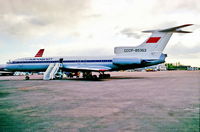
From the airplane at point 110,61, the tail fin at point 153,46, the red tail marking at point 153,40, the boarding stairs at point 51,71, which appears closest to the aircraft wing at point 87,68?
the airplane at point 110,61

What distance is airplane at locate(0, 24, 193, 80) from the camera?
24000 millimetres

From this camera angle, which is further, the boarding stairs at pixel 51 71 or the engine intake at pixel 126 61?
the boarding stairs at pixel 51 71

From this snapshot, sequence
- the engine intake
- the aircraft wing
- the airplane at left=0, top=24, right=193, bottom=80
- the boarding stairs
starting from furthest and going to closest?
the boarding stairs, the aircraft wing, the engine intake, the airplane at left=0, top=24, right=193, bottom=80

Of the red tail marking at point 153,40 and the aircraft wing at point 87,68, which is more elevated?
the red tail marking at point 153,40

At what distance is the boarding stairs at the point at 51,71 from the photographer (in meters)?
25.1

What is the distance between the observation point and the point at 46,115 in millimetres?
5309

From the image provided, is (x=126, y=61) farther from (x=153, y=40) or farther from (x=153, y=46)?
(x=153, y=40)

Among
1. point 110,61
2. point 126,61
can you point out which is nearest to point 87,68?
point 110,61

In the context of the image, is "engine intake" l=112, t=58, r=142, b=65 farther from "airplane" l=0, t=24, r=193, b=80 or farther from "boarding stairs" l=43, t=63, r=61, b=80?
"boarding stairs" l=43, t=63, r=61, b=80

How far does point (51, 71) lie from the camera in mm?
26156

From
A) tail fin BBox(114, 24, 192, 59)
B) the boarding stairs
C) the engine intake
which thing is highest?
tail fin BBox(114, 24, 192, 59)

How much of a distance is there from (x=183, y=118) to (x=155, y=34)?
20.8m

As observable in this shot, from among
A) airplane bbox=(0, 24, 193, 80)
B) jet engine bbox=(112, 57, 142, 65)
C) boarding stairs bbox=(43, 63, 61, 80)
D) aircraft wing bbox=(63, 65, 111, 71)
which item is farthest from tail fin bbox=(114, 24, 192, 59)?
boarding stairs bbox=(43, 63, 61, 80)

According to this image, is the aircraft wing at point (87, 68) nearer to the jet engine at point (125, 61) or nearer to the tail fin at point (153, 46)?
the jet engine at point (125, 61)
